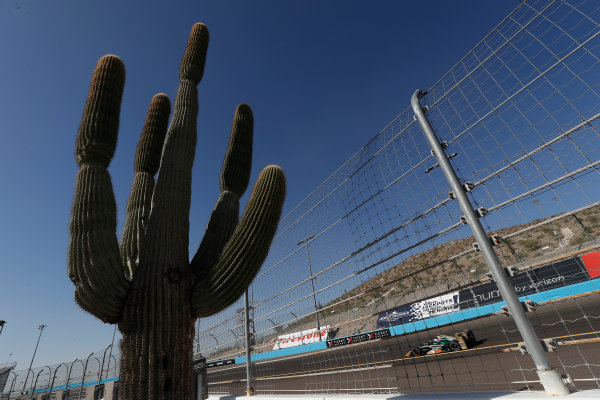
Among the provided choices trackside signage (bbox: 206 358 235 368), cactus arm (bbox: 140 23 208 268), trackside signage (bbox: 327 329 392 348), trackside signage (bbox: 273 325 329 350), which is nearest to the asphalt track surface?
trackside signage (bbox: 327 329 392 348)

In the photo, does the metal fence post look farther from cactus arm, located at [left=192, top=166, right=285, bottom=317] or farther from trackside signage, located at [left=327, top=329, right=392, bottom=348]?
trackside signage, located at [left=327, top=329, right=392, bottom=348]

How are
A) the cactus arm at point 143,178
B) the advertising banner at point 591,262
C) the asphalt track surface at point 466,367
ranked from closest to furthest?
the advertising banner at point 591,262
the cactus arm at point 143,178
the asphalt track surface at point 466,367

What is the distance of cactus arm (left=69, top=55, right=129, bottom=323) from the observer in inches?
117

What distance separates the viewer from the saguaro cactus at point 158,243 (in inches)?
116

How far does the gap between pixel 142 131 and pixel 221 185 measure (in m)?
1.94

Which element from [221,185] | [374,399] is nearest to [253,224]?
[221,185]

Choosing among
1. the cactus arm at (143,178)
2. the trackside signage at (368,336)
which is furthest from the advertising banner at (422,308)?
the cactus arm at (143,178)

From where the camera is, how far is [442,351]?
1016 cm

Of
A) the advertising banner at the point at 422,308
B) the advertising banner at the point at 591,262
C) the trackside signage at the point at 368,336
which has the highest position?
the advertising banner at the point at 591,262

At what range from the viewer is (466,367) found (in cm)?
736

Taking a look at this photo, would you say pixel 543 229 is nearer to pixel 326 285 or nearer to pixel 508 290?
pixel 508 290

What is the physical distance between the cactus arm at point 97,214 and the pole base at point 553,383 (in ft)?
13.3

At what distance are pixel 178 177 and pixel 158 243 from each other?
107cm

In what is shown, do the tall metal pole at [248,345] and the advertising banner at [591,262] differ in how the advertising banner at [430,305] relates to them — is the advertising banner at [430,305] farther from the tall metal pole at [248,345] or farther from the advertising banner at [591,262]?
the tall metal pole at [248,345]
